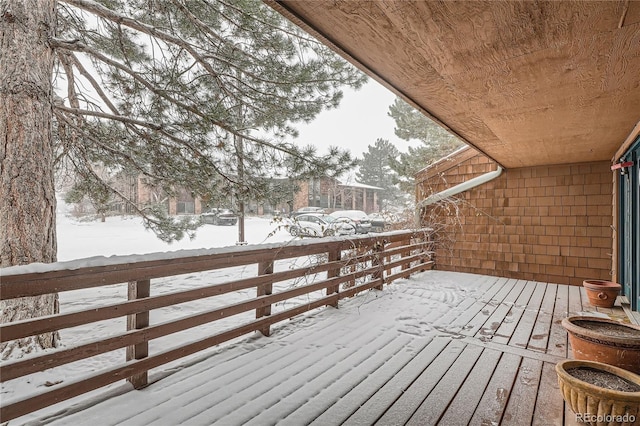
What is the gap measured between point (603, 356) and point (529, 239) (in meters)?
4.17

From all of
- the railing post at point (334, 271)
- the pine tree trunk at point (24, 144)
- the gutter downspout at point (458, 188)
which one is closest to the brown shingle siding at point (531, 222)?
the gutter downspout at point (458, 188)

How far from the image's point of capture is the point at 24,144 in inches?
112

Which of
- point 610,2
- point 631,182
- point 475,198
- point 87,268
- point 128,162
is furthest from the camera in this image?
point 475,198

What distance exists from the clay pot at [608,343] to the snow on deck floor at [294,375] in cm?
99

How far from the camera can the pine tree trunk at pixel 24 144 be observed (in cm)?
279

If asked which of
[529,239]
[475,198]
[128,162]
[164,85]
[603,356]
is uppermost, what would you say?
[164,85]

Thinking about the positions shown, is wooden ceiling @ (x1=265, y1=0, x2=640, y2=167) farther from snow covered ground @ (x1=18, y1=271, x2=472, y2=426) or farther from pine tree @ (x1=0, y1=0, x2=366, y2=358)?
pine tree @ (x1=0, y1=0, x2=366, y2=358)

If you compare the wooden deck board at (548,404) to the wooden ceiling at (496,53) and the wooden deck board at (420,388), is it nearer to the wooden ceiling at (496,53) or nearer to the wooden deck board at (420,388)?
the wooden deck board at (420,388)

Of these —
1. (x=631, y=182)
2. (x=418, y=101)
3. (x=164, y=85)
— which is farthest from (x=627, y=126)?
(x=164, y=85)

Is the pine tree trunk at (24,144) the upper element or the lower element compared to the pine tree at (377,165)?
lower

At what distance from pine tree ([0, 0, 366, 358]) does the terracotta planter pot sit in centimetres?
350

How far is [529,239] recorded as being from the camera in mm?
5766

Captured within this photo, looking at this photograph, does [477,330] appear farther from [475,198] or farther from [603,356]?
[475,198]

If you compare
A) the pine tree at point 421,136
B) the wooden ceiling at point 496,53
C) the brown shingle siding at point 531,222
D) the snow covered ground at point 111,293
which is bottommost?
the snow covered ground at point 111,293
